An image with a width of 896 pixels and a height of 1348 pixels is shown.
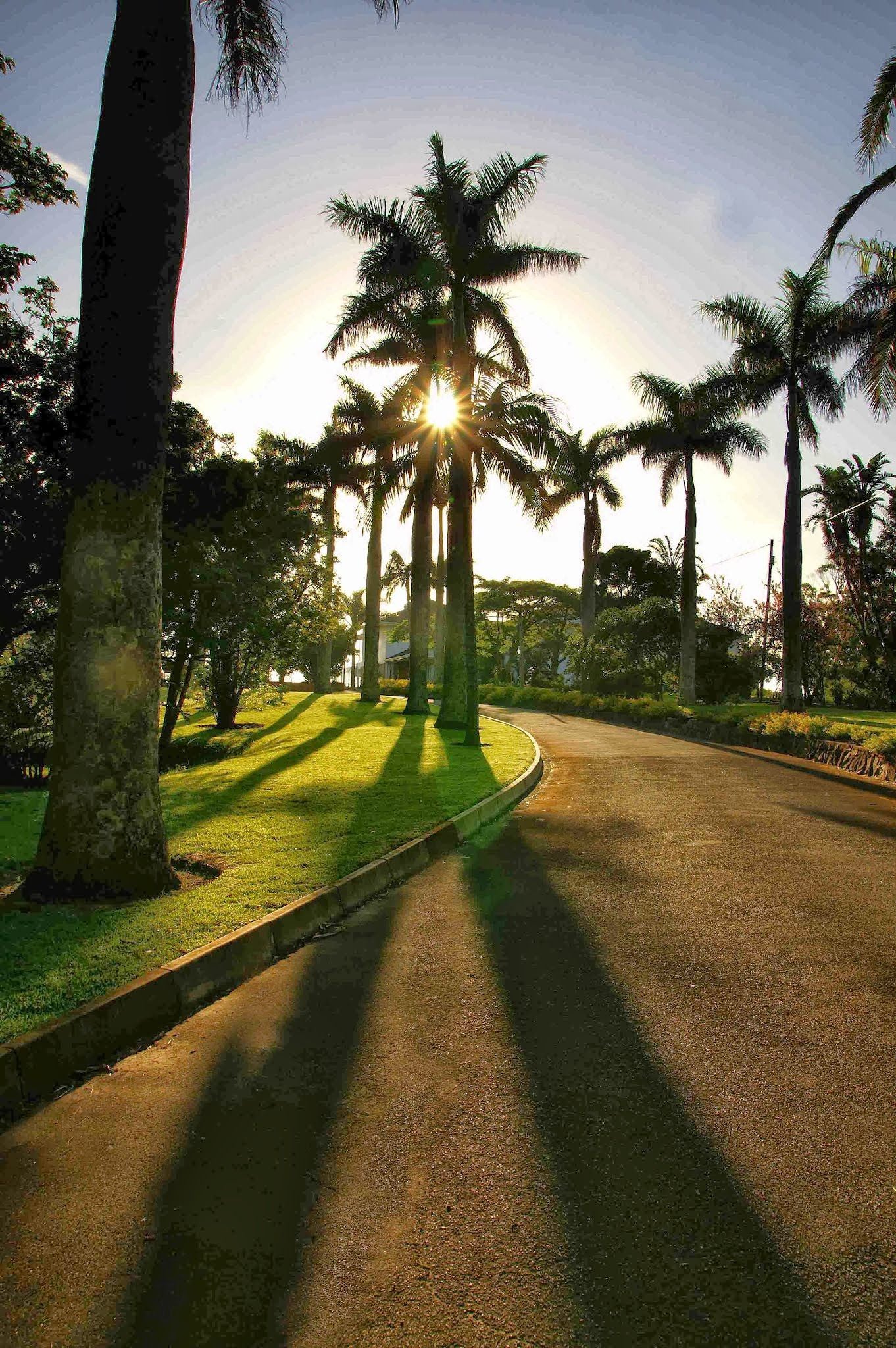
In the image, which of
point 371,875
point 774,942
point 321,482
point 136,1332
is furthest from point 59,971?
point 321,482

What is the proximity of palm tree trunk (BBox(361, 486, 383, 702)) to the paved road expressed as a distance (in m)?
27.5

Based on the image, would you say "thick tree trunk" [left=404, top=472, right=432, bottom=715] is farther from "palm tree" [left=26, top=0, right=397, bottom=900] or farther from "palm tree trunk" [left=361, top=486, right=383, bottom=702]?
"palm tree" [left=26, top=0, right=397, bottom=900]

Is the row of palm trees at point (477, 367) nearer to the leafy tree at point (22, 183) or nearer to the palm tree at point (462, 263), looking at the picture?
the palm tree at point (462, 263)

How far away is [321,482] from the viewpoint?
34500 millimetres

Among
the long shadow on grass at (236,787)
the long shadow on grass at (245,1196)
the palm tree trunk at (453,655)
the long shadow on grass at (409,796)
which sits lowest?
the long shadow on grass at (245,1196)

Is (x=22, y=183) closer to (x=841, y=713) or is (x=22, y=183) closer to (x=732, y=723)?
(x=732, y=723)

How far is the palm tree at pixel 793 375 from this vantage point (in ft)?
70.1

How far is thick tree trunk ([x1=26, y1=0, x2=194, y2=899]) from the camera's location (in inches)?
203

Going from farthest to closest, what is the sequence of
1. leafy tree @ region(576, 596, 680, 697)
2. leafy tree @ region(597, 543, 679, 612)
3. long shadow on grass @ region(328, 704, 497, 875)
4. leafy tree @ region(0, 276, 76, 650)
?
leafy tree @ region(597, 543, 679, 612), leafy tree @ region(576, 596, 680, 697), leafy tree @ region(0, 276, 76, 650), long shadow on grass @ region(328, 704, 497, 875)

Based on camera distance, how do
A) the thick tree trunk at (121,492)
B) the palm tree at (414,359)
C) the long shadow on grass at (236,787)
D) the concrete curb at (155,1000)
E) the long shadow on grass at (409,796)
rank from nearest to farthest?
the concrete curb at (155,1000) → the thick tree trunk at (121,492) → the long shadow on grass at (409,796) → the long shadow on grass at (236,787) → the palm tree at (414,359)

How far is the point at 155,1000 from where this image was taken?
3736mm

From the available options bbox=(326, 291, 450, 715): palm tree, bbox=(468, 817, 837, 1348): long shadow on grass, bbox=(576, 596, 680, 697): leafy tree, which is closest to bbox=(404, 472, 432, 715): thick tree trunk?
bbox=(326, 291, 450, 715): palm tree

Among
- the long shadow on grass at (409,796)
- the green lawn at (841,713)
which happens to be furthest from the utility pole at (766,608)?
the long shadow on grass at (409,796)

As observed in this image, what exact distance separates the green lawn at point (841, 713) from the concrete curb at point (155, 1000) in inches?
477
